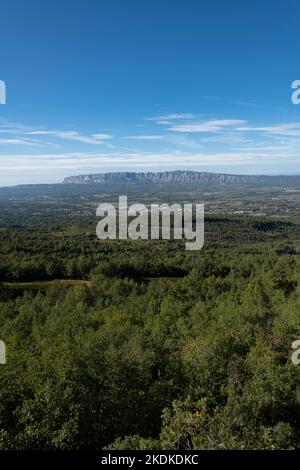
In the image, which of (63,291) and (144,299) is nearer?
(144,299)

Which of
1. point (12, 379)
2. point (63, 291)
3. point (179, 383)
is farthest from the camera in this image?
point (63, 291)

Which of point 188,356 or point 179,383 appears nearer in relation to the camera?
point 179,383

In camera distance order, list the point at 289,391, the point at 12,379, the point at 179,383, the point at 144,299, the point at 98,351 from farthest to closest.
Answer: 1. the point at 144,299
2. the point at 98,351
3. the point at 179,383
4. the point at 289,391
5. the point at 12,379

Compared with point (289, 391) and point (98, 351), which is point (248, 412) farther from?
point (98, 351)

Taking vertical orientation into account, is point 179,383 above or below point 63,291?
above

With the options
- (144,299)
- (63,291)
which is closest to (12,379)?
(144,299)
